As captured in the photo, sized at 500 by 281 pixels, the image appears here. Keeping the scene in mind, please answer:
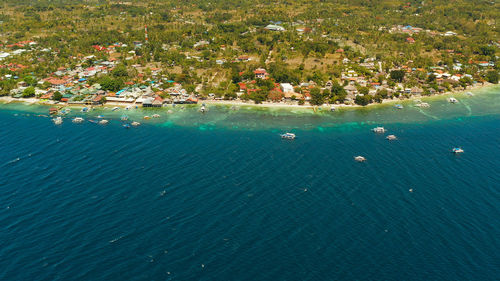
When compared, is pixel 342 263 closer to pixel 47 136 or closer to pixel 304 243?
pixel 304 243

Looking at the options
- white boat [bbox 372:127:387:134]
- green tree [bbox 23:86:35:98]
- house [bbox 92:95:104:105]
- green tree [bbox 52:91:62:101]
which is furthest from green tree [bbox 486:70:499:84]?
green tree [bbox 23:86:35:98]

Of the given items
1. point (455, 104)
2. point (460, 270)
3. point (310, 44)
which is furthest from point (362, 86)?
point (460, 270)

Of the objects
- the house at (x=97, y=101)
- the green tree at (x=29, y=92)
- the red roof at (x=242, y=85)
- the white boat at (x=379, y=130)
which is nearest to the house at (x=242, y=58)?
the red roof at (x=242, y=85)

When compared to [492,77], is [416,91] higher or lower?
lower

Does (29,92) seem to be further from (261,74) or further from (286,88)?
(286,88)

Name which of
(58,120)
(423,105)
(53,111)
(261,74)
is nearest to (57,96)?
(53,111)
